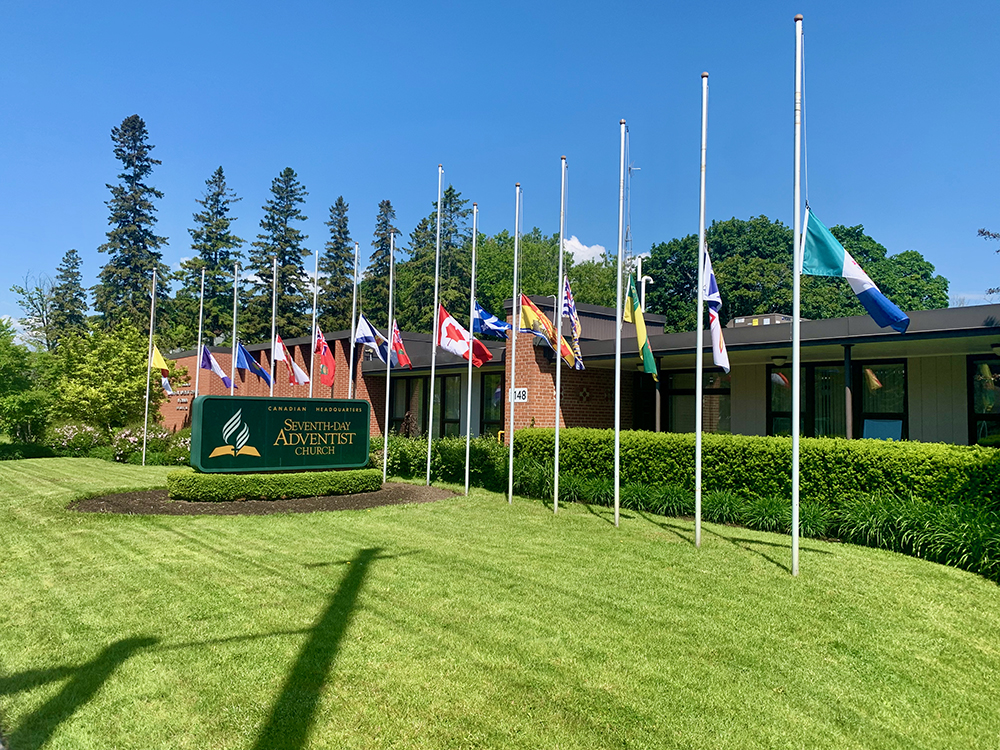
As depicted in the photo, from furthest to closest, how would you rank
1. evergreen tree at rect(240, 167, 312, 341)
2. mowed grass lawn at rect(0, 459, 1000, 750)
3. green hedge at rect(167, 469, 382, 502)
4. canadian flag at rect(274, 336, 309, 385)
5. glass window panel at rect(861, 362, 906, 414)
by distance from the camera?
evergreen tree at rect(240, 167, 312, 341)
canadian flag at rect(274, 336, 309, 385)
glass window panel at rect(861, 362, 906, 414)
green hedge at rect(167, 469, 382, 502)
mowed grass lawn at rect(0, 459, 1000, 750)

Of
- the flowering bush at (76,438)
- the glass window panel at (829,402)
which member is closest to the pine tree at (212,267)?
the flowering bush at (76,438)

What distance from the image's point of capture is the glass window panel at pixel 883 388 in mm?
13398

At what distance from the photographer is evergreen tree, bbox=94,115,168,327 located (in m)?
51.9

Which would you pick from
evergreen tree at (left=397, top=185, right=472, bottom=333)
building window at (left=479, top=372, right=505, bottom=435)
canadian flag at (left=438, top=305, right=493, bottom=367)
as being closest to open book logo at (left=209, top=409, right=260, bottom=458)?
canadian flag at (left=438, top=305, right=493, bottom=367)

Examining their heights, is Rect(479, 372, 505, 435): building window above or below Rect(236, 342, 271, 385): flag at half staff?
below

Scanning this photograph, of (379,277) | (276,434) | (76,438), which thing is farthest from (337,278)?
(276,434)

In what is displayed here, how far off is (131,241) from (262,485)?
1920 inches

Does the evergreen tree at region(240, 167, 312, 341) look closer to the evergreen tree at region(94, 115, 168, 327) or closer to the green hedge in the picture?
the evergreen tree at region(94, 115, 168, 327)

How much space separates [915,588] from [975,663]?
195 cm

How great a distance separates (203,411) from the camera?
1330 centimetres

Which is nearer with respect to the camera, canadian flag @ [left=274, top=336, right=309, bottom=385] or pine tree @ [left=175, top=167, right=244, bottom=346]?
canadian flag @ [left=274, top=336, right=309, bottom=385]

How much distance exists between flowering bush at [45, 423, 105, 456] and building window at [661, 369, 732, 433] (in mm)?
22623

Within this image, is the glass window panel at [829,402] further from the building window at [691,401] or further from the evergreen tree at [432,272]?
the evergreen tree at [432,272]

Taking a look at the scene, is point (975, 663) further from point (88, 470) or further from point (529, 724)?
point (88, 470)
